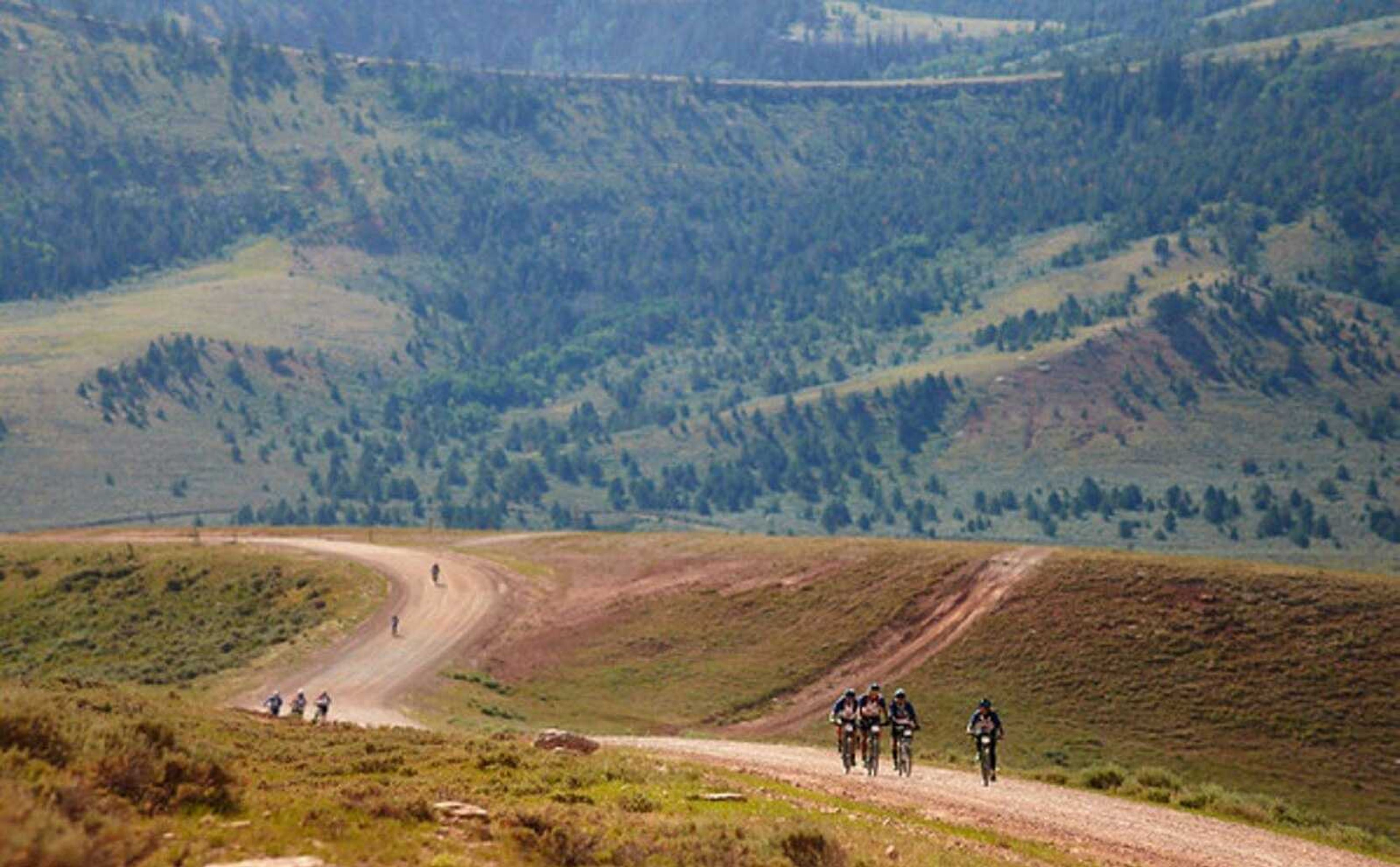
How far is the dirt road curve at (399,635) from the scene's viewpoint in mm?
71438

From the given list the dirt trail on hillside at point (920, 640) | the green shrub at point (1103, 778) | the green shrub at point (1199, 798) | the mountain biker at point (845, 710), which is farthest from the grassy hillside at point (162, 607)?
the green shrub at point (1199, 798)

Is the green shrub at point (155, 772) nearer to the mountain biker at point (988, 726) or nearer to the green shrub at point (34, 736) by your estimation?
the green shrub at point (34, 736)

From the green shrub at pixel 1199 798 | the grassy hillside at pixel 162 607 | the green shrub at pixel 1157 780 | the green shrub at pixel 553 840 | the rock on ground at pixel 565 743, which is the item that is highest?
the grassy hillside at pixel 162 607

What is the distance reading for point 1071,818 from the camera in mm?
38469

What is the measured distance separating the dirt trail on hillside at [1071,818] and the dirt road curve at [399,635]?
23300 mm

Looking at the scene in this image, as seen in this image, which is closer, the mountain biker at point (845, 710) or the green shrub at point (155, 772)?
the green shrub at point (155, 772)

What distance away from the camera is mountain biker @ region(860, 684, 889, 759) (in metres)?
44.8

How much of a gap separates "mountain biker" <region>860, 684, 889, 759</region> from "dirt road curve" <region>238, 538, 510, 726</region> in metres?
22.5

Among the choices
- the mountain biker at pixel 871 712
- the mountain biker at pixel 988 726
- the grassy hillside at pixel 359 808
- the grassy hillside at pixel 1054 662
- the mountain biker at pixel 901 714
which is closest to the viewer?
the grassy hillside at pixel 359 808

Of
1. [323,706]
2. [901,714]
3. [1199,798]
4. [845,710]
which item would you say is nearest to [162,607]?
[323,706]

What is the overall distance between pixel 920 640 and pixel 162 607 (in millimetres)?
38834

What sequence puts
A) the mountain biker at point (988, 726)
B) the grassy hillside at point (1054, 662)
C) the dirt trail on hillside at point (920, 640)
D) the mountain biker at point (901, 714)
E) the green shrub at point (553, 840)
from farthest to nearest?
1. the dirt trail on hillside at point (920, 640)
2. the grassy hillside at point (1054, 662)
3. the mountain biker at point (901, 714)
4. the mountain biker at point (988, 726)
5. the green shrub at point (553, 840)

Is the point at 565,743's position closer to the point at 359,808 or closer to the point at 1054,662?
the point at 359,808

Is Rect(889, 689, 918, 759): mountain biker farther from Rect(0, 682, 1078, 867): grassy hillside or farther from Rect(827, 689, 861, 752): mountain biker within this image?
Rect(0, 682, 1078, 867): grassy hillside
